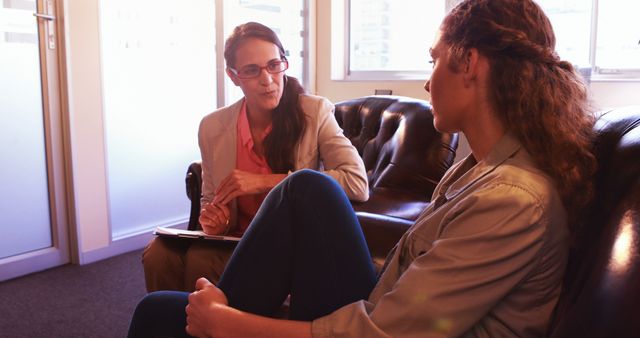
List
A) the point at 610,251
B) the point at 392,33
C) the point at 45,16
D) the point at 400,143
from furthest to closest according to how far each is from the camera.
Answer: the point at 392,33 → the point at 45,16 → the point at 400,143 → the point at 610,251

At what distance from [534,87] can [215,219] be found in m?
1.05

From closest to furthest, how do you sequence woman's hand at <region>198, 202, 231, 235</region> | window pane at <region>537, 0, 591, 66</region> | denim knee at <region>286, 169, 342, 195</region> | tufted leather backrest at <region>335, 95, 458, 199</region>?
denim knee at <region>286, 169, 342, 195</region> < woman's hand at <region>198, 202, 231, 235</region> < tufted leather backrest at <region>335, 95, 458, 199</region> < window pane at <region>537, 0, 591, 66</region>

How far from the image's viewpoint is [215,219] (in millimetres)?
1649

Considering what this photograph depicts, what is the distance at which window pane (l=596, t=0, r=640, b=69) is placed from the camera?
2.91 m

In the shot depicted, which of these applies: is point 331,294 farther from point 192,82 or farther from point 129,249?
point 192,82

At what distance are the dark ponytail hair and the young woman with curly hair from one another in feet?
2.19

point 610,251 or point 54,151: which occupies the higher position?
point 610,251

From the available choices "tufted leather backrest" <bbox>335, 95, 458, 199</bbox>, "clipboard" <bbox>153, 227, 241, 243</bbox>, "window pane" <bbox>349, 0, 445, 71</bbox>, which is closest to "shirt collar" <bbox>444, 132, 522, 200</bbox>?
"clipboard" <bbox>153, 227, 241, 243</bbox>

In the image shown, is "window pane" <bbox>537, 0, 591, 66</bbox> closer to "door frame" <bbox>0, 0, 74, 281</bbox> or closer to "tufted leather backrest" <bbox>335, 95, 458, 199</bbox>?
"tufted leather backrest" <bbox>335, 95, 458, 199</bbox>

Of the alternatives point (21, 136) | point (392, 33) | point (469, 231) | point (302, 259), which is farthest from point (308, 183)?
point (392, 33)

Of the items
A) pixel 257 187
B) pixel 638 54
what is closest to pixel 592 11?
pixel 638 54

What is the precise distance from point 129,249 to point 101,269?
32 centimetres

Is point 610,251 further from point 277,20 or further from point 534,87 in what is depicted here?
point 277,20

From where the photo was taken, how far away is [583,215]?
0.84 m
